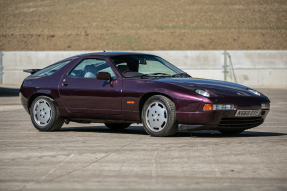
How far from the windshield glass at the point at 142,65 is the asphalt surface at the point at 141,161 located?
109 cm

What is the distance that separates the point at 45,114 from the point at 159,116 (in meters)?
2.47

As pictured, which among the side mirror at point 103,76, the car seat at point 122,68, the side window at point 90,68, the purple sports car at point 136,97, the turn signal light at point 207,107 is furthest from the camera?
the side window at point 90,68

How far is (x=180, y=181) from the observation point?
5262 millimetres

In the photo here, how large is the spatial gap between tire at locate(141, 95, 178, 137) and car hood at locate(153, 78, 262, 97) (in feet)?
1.14

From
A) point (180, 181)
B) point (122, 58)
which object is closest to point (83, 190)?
point (180, 181)

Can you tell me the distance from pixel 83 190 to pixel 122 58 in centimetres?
493

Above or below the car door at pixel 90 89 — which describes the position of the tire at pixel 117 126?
below

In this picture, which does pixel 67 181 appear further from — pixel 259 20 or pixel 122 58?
pixel 259 20

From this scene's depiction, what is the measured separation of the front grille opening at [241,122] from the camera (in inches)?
332

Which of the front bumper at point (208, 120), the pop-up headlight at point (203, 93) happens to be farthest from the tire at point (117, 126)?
the pop-up headlight at point (203, 93)

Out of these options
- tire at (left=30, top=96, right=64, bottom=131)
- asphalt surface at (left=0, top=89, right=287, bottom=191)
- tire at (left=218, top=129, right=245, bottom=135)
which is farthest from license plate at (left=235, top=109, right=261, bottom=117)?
tire at (left=30, top=96, right=64, bottom=131)

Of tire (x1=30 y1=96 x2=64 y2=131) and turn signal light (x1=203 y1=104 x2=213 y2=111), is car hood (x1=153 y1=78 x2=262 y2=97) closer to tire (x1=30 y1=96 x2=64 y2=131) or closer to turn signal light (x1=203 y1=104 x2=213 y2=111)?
turn signal light (x1=203 y1=104 x2=213 y2=111)

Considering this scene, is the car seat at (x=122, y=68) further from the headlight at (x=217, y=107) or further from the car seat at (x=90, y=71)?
the headlight at (x=217, y=107)

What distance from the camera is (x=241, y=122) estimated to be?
341 inches
